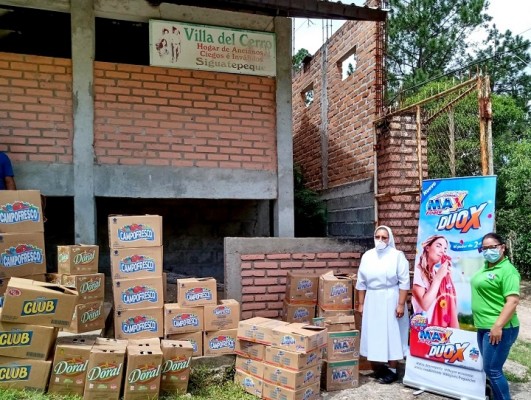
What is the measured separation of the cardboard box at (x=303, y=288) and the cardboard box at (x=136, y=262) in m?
1.59

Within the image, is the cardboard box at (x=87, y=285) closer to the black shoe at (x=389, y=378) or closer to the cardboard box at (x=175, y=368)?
the cardboard box at (x=175, y=368)

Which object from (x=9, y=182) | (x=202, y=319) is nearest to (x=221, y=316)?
(x=202, y=319)

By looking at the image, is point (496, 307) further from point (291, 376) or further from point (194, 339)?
point (194, 339)

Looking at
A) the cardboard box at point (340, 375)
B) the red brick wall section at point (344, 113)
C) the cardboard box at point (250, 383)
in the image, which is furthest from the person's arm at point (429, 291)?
the red brick wall section at point (344, 113)

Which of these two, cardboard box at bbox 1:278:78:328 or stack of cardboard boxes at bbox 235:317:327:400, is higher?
cardboard box at bbox 1:278:78:328

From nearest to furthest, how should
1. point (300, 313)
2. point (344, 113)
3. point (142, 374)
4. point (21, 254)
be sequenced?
point (142, 374)
point (21, 254)
point (300, 313)
point (344, 113)

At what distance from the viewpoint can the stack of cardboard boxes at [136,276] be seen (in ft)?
15.9

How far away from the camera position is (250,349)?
4.67m

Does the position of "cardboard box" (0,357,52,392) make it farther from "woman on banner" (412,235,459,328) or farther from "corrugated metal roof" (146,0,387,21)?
"corrugated metal roof" (146,0,387,21)

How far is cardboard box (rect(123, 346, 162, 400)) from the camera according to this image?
402cm

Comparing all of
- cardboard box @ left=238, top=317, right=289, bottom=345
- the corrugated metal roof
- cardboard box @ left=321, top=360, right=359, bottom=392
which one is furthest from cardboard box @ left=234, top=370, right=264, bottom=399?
the corrugated metal roof

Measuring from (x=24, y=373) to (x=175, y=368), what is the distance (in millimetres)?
1265

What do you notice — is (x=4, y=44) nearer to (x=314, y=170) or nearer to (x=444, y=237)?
(x=314, y=170)

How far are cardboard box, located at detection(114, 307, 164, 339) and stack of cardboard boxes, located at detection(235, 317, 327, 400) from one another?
2.93 feet
